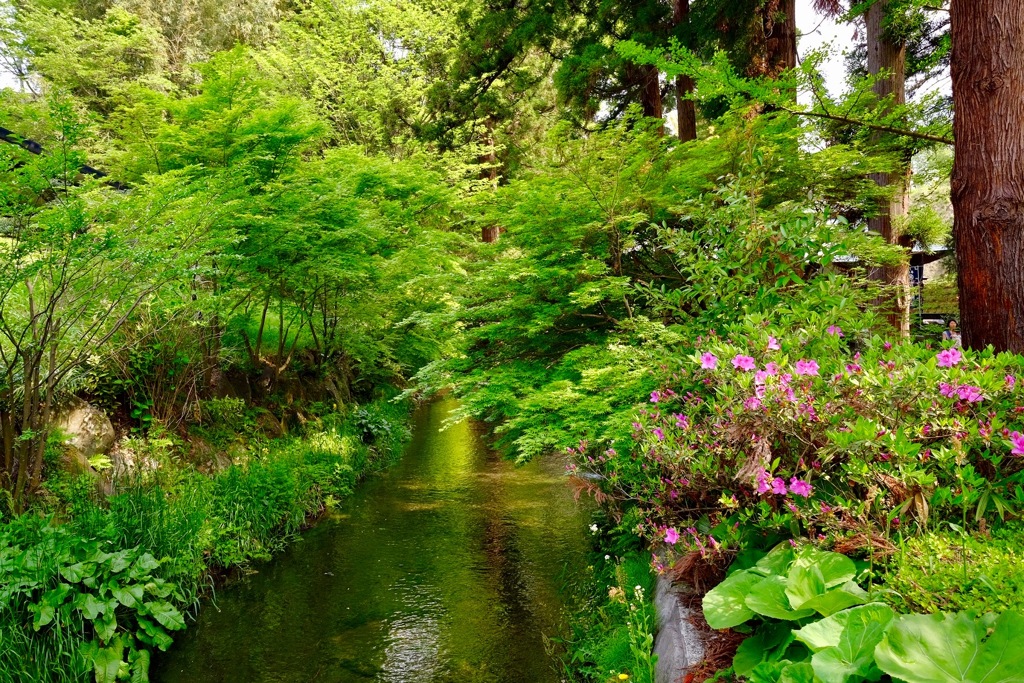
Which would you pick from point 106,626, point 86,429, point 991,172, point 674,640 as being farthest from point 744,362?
point 86,429

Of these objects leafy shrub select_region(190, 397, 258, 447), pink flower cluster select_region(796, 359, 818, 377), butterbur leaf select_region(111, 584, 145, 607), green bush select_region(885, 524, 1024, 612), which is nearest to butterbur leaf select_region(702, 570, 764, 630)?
green bush select_region(885, 524, 1024, 612)

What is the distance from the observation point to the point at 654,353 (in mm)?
3994

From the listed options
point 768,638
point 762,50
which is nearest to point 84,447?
point 768,638

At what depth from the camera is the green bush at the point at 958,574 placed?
1.92 m

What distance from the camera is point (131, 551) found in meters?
4.43

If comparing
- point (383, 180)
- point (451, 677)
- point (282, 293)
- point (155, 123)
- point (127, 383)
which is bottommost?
point (451, 677)

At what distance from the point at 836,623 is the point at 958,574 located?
43 centimetres

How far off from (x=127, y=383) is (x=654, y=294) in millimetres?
5736

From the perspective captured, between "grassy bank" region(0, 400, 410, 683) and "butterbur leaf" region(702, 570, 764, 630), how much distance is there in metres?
3.79

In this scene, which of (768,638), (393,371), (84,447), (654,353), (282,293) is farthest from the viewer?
(393,371)

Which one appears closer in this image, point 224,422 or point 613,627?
point 613,627

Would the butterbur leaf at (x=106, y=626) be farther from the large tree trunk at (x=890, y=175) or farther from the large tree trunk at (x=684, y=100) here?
the large tree trunk at (x=684, y=100)

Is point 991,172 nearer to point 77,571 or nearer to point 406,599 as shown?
point 406,599

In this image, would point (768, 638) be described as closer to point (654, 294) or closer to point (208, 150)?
point (654, 294)
